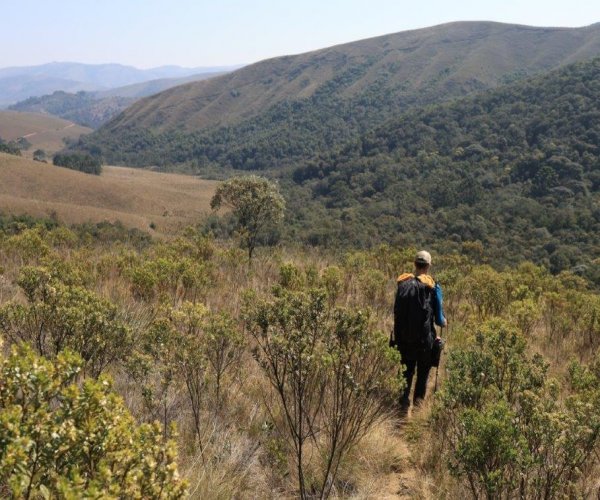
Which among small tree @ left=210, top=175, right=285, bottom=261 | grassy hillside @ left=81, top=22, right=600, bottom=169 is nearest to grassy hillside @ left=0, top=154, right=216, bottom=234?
small tree @ left=210, top=175, right=285, bottom=261

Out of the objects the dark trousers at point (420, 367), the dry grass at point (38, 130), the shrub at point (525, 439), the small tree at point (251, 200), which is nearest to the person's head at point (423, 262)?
the dark trousers at point (420, 367)

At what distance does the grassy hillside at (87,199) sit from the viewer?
196ft

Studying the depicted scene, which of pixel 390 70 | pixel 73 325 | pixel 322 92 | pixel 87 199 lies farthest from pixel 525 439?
pixel 390 70

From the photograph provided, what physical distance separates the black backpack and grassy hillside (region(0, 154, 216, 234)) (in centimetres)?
5541

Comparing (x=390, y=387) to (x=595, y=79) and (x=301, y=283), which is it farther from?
(x=595, y=79)

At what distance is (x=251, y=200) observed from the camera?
40.5ft

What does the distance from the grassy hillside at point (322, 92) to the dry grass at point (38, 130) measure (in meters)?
13.4

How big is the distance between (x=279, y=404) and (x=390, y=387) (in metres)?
0.97

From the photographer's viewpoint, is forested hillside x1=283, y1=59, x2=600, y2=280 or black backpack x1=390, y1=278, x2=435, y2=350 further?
forested hillside x1=283, y1=59, x2=600, y2=280

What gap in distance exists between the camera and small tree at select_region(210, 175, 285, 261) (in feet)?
40.5

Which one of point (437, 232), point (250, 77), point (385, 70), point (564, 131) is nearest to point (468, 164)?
point (564, 131)

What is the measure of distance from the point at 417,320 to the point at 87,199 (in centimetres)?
7324

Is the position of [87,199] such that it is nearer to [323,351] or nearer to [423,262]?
[423,262]

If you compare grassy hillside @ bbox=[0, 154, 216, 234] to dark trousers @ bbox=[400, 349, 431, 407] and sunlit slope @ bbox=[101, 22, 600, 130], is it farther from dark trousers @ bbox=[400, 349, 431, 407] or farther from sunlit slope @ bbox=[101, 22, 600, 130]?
sunlit slope @ bbox=[101, 22, 600, 130]
